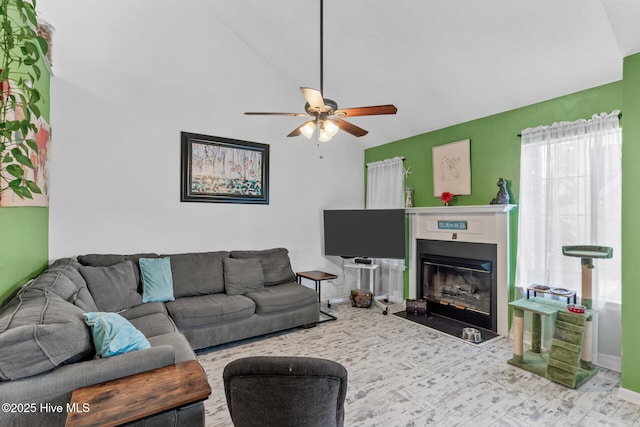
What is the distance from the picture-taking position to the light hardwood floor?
2.16 metres

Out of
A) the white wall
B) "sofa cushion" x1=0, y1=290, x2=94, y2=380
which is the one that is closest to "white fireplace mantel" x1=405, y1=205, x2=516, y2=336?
the white wall

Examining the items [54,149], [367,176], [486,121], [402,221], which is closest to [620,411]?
[402,221]

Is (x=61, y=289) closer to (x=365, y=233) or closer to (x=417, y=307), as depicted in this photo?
(x=365, y=233)

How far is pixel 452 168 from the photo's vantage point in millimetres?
4215

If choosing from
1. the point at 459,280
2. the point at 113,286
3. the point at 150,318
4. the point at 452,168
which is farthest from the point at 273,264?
the point at 452,168

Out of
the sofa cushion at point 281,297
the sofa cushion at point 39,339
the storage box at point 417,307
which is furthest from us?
the storage box at point 417,307

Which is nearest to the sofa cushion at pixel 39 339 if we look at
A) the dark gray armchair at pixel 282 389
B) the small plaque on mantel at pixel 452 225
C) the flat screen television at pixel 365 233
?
the dark gray armchair at pixel 282 389

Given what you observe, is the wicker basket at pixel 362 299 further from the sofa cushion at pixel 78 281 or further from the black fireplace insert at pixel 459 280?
the sofa cushion at pixel 78 281

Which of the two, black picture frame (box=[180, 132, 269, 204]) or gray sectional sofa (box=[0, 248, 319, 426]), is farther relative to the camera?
black picture frame (box=[180, 132, 269, 204])

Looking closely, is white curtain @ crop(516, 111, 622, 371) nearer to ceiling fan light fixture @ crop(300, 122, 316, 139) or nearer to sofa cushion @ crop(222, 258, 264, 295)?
ceiling fan light fixture @ crop(300, 122, 316, 139)

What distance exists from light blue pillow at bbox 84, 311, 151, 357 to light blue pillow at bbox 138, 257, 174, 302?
162 cm

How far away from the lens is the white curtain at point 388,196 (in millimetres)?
4953

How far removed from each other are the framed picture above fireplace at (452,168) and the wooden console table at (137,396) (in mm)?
3742

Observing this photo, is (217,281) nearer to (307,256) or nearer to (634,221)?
(307,256)
